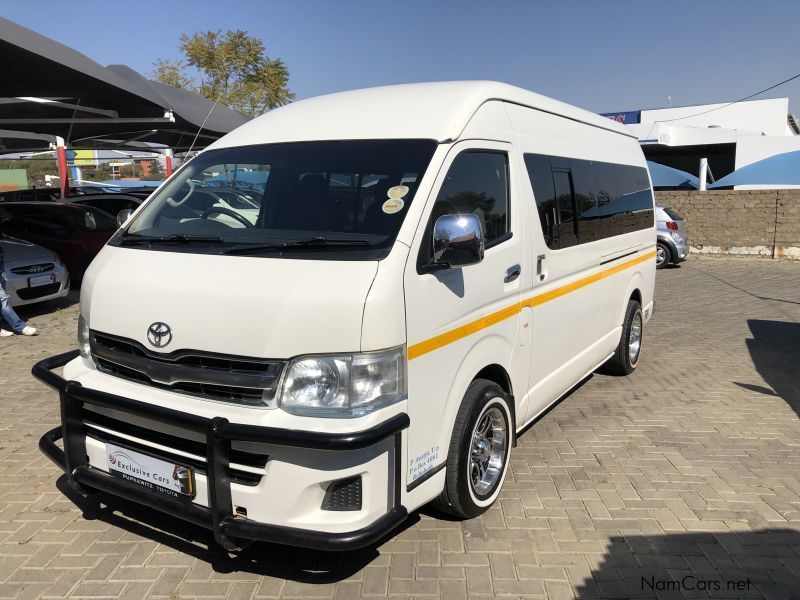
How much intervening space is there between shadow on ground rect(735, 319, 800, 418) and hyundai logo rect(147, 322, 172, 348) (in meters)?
5.22

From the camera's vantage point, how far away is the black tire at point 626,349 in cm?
637

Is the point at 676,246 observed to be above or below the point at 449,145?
below

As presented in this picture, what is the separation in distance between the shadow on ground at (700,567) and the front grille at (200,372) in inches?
71.3

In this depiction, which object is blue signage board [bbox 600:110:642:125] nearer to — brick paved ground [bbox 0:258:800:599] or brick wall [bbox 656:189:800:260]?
brick wall [bbox 656:189:800:260]

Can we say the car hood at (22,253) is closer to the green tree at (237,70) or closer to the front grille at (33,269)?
the front grille at (33,269)

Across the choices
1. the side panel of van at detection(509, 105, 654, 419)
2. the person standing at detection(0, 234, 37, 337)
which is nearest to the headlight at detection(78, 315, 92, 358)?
the side panel of van at detection(509, 105, 654, 419)

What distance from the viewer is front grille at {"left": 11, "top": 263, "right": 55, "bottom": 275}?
8789 millimetres

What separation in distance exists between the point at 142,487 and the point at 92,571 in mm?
590

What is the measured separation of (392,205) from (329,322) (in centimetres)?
78

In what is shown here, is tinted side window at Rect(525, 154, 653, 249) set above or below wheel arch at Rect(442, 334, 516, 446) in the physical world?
→ above

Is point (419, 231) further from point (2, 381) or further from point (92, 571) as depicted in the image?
point (2, 381)

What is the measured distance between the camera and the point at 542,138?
14.4ft

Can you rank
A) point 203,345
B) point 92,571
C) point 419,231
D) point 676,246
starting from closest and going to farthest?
point 203,345, point 419,231, point 92,571, point 676,246

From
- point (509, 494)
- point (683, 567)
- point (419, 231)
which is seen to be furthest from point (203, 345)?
point (683, 567)
